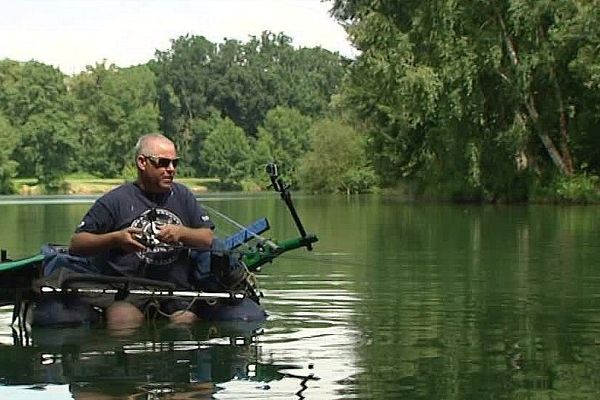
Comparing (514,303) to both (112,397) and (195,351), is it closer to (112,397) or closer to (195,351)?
(195,351)

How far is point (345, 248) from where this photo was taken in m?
20.0

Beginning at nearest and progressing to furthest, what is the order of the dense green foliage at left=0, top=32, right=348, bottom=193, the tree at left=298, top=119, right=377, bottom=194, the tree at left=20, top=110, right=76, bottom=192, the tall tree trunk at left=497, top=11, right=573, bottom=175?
the tall tree trunk at left=497, top=11, right=573, bottom=175, the tree at left=298, top=119, right=377, bottom=194, the tree at left=20, top=110, right=76, bottom=192, the dense green foliage at left=0, top=32, right=348, bottom=193

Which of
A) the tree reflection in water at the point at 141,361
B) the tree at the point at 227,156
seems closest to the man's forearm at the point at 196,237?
the tree reflection in water at the point at 141,361

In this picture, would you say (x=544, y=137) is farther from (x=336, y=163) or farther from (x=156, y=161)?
(x=336, y=163)

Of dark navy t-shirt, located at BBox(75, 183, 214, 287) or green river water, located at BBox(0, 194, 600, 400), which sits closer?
green river water, located at BBox(0, 194, 600, 400)

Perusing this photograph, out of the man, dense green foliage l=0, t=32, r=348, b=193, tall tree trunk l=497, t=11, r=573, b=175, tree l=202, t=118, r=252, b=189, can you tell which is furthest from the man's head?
tree l=202, t=118, r=252, b=189

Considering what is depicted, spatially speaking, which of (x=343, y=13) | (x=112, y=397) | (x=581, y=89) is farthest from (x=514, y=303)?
(x=343, y=13)

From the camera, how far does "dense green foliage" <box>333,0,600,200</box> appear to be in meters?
37.5

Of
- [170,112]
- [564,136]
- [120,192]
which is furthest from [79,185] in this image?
[120,192]

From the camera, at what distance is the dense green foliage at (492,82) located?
123 ft

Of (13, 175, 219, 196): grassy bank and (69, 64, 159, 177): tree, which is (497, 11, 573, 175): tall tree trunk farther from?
(69, 64, 159, 177): tree

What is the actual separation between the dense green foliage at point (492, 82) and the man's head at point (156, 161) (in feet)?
93.4

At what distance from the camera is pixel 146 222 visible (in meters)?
8.80

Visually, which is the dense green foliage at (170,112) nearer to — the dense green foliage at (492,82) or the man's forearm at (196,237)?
the dense green foliage at (492,82)
